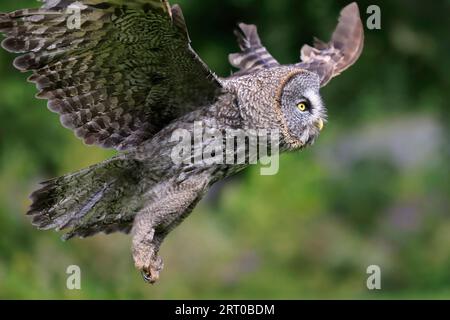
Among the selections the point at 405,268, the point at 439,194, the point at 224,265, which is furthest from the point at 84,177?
the point at 439,194

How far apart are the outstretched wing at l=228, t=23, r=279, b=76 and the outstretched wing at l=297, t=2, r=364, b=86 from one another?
0.23 meters

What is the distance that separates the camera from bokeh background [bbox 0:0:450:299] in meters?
9.41

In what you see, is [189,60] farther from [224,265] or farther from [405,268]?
[405,268]

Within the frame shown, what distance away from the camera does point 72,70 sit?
5164 millimetres

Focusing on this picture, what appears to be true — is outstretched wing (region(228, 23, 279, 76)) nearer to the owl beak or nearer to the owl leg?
the owl beak

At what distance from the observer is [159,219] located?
5.30 m

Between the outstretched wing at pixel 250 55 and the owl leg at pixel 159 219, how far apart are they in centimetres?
126

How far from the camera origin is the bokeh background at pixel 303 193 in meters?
9.41

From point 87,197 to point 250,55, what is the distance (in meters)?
1.59
